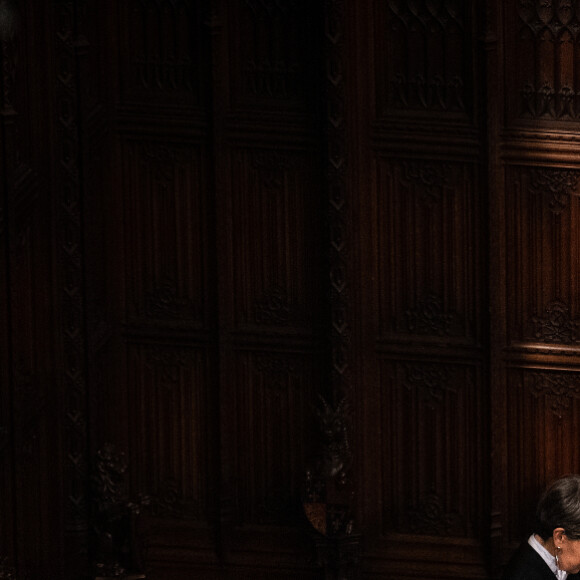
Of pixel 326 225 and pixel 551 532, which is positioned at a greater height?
pixel 326 225

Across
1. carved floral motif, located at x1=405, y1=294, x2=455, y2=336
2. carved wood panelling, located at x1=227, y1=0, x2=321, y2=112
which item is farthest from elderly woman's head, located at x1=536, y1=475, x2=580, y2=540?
carved wood panelling, located at x1=227, y1=0, x2=321, y2=112

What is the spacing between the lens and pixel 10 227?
9.30 meters

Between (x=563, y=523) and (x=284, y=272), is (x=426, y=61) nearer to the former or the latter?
(x=284, y=272)

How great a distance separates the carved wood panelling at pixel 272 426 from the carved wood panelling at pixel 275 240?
18 cm

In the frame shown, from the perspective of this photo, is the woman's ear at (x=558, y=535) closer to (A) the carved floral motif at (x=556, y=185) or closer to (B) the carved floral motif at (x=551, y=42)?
(A) the carved floral motif at (x=556, y=185)

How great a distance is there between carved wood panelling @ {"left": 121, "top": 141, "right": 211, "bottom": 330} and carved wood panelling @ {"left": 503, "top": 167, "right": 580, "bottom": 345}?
1.38 metres

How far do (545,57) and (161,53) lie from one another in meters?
1.71

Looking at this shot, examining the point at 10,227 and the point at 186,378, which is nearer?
the point at 10,227

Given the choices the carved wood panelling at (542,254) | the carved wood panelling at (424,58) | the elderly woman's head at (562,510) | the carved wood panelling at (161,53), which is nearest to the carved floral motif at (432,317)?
the carved wood panelling at (542,254)

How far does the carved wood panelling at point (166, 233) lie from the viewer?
9773mm

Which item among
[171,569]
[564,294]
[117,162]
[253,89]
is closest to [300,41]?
[253,89]

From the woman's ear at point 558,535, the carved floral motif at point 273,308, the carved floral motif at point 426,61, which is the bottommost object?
the woman's ear at point 558,535

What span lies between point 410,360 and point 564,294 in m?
0.76

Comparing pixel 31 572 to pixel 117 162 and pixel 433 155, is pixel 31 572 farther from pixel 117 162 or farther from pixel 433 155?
pixel 433 155
